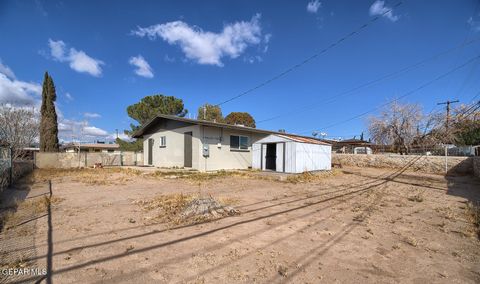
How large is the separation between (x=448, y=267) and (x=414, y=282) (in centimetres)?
73

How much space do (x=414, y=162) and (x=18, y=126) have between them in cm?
3001

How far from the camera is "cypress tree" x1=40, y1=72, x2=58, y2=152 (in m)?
21.8

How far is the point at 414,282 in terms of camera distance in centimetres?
251

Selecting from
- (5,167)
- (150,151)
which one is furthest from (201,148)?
(5,167)

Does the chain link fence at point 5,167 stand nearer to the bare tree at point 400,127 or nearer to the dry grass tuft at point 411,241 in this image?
the dry grass tuft at point 411,241

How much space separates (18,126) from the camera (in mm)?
19422

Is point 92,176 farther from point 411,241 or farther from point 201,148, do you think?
point 411,241

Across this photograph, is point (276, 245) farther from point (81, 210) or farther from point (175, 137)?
point (175, 137)

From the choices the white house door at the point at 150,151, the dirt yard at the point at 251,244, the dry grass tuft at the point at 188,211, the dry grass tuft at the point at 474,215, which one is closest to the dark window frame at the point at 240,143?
the white house door at the point at 150,151

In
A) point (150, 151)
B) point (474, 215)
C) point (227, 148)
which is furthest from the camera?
point (150, 151)

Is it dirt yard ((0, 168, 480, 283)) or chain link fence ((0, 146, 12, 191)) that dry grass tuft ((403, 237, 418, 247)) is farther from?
chain link fence ((0, 146, 12, 191))

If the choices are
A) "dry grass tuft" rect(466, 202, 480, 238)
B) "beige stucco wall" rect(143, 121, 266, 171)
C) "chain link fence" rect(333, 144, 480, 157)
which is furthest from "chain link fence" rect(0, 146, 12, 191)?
"chain link fence" rect(333, 144, 480, 157)

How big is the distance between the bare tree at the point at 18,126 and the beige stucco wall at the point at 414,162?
25.8 m

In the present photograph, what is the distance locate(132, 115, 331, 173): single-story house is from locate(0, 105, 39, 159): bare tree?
1054 cm
